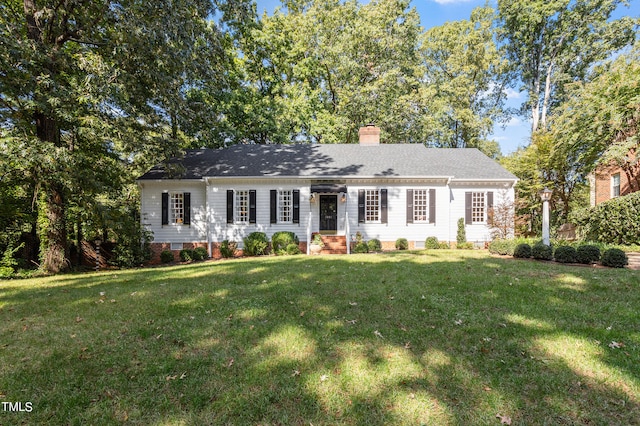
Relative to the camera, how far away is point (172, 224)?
1473 centimetres

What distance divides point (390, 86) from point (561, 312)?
20335 mm

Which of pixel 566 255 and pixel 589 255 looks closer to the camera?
pixel 589 255

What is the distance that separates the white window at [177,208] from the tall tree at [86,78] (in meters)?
3.30

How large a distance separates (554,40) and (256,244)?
97.9 ft

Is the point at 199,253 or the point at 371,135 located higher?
the point at 371,135

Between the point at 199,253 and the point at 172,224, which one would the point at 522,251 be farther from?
the point at 172,224

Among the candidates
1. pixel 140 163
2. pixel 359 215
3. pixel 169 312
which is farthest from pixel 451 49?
pixel 169 312

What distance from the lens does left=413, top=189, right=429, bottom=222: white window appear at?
1455 centimetres

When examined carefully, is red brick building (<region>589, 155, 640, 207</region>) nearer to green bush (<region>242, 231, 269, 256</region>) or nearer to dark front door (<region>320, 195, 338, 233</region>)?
dark front door (<region>320, 195, 338, 233</region>)

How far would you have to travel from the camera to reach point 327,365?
3.13m

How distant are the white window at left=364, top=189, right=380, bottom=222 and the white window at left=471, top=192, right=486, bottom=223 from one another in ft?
15.2

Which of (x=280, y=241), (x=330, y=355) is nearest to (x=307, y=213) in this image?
(x=280, y=241)

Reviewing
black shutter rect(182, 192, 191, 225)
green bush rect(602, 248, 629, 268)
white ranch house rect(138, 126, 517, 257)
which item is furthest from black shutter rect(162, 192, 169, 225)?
green bush rect(602, 248, 629, 268)

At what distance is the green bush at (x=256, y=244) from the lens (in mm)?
13492
